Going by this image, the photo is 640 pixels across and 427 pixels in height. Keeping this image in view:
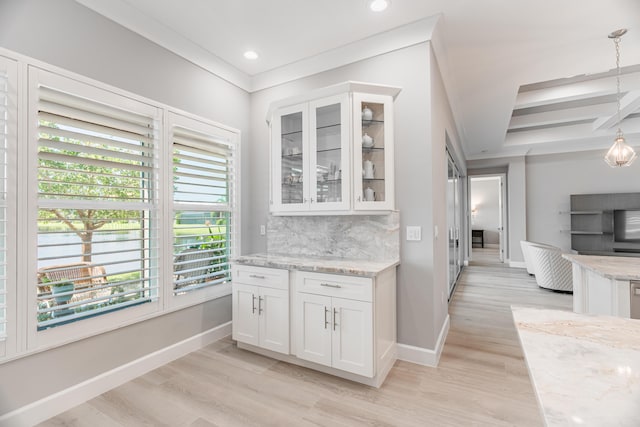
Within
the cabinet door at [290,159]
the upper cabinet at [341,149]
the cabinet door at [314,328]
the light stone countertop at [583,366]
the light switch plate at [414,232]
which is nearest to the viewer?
the light stone countertop at [583,366]

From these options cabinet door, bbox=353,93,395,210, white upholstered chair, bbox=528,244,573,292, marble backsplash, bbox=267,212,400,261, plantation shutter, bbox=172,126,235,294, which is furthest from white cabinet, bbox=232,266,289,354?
white upholstered chair, bbox=528,244,573,292

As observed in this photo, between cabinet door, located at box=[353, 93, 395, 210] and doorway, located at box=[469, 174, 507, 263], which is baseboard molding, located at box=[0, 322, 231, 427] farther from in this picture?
doorway, located at box=[469, 174, 507, 263]

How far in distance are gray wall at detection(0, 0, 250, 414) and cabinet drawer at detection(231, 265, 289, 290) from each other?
53 centimetres

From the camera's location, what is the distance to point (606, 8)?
2.34 meters

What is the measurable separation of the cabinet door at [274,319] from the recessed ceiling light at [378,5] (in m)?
2.33

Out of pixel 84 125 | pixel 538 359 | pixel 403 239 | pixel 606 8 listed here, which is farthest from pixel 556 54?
pixel 84 125

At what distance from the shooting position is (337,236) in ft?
9.66

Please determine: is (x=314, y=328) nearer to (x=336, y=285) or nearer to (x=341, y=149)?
(x=336, y=285)

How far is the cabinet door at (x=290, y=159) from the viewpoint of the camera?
274 cm

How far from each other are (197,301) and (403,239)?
1.98 metres

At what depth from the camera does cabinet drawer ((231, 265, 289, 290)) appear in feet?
8.52

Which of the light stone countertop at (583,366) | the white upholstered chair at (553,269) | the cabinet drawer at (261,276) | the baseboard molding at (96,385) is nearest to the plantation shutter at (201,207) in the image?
the cabinet drawer at (261,276)

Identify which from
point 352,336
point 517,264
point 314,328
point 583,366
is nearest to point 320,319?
point 314,328

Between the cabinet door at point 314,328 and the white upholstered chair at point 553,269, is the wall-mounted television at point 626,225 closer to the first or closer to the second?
the white upholstered chair at point 553,269
